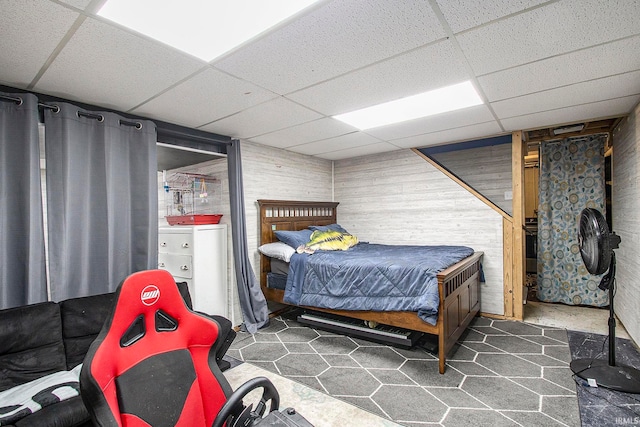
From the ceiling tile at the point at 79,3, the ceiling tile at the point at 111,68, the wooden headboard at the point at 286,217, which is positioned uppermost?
the ceiling tile at the point at 79,3

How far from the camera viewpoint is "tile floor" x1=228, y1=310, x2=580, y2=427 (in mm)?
2088

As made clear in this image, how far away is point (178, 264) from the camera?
3.58 meters

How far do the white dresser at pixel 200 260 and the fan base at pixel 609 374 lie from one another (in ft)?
11.1

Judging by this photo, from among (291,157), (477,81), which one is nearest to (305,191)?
(291,157)

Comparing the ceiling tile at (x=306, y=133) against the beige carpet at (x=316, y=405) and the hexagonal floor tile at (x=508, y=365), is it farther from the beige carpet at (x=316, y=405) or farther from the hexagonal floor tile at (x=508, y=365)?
the hexagonal floor tile at (x=508, y=365)

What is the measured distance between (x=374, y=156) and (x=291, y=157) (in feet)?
4.24

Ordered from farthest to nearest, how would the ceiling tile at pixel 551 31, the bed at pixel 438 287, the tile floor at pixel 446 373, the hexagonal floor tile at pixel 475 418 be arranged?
the bed at pixel 438 287 → the tile floor at pixel 446 373 → the hexagonal floor tile at pixel 475 418 → the ceiling tile at pixel 551 31

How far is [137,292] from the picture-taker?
1236 mm

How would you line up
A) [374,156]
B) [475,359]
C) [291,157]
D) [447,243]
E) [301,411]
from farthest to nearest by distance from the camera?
[374,156], [291,157], [447,243], [475,359], [301,411]

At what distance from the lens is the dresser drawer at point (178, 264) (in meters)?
3.46

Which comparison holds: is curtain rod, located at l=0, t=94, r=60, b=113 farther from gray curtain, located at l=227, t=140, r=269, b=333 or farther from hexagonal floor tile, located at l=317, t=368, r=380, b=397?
hexagonal floor tile, located at l=317, t=368, r=380, b=397

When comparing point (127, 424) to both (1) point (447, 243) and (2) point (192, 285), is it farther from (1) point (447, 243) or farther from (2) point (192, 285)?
(1) point (447, 243)

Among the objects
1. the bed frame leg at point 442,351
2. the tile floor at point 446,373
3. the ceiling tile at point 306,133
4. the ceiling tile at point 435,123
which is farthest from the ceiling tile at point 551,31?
the tile floor at point 446,373

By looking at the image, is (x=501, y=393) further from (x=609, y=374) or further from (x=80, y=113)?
(x=80, y=113)
